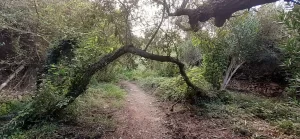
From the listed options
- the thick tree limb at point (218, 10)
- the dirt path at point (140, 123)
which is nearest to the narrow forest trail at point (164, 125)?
the dirt path at point (140, 123)

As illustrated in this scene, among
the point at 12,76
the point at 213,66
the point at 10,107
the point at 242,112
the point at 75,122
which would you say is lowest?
the point at 242,112

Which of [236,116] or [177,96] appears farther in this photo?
[177,96]

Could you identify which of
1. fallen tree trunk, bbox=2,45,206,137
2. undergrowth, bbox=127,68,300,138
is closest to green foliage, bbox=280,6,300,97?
undergrowth, bbox=127,68,300,138

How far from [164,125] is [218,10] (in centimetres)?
381

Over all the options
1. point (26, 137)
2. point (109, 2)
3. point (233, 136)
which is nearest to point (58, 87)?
point (26, 137)

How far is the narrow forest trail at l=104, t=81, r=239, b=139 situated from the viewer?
5496 mm

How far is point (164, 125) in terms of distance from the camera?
646cm

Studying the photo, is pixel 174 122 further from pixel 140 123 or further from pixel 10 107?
pixel 10 107

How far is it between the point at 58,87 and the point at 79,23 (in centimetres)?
371

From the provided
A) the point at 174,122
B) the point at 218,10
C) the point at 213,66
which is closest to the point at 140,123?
the point at 174,122

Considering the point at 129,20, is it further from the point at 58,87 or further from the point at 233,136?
the point at 233,136

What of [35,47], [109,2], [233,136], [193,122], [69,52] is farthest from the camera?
[35,47]

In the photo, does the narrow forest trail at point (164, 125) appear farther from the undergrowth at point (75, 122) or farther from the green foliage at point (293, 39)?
the green foliage at point (293, 39)

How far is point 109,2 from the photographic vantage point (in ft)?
23.3
